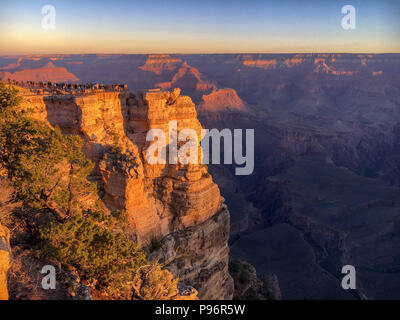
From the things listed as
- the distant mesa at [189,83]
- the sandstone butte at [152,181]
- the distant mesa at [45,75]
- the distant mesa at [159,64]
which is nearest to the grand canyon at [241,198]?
the sandstone butte at [152,181]

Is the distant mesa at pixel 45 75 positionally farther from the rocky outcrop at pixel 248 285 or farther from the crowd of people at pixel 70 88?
the rocky outcrop at pixel 248 285

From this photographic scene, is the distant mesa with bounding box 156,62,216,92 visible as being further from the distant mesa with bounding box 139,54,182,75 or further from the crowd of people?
the crowd of people

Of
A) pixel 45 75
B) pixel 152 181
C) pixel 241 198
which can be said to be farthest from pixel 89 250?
pixel 45 75

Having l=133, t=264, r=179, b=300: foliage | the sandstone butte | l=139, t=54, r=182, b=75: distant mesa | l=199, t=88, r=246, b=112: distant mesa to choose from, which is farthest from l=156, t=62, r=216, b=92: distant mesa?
l=133, t=264, r=179, b=300: foliage

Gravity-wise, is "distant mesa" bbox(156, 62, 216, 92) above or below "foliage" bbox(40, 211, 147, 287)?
above
